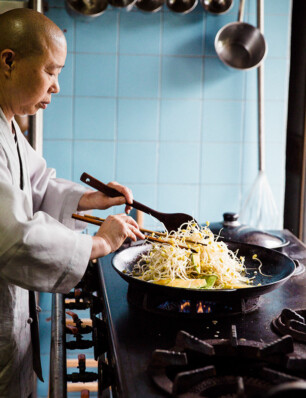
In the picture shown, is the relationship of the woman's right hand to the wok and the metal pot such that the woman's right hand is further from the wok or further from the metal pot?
the metal pot

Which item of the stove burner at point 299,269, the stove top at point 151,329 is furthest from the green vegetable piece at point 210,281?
the stove burner at point 299,269

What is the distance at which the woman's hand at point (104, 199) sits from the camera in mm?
1766

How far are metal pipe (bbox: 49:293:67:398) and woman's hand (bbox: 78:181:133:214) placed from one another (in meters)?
0.37

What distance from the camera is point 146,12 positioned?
10.0 feet

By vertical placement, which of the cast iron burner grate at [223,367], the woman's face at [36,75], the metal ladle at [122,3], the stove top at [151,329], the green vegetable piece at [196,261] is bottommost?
the stove top at [151,329]

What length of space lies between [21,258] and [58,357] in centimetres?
34

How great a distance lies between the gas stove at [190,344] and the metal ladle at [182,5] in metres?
1.87

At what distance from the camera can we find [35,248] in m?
1.27

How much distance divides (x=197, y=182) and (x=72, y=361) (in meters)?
1.36

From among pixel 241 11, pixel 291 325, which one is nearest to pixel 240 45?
pixel 241 11

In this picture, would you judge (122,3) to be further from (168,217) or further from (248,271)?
(248,271)

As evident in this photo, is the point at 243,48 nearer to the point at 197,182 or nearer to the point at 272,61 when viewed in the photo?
the point at 272,61

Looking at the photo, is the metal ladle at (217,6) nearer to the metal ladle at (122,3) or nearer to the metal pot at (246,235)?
the metal ladle at (122,3)

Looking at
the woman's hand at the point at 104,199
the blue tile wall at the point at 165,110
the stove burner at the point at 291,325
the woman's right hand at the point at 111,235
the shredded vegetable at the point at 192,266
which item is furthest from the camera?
the blue tile wall at the point at 165,110
